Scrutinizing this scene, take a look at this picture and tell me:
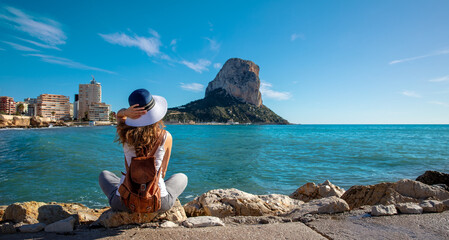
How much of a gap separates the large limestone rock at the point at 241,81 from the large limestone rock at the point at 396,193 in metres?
156

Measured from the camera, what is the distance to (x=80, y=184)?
7453mm

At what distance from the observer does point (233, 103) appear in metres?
162

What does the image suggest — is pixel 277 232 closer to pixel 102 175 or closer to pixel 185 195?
pixel 102 175

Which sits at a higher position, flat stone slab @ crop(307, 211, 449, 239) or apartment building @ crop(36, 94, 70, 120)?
apartment building @ crop(36, 94, 70, 120)

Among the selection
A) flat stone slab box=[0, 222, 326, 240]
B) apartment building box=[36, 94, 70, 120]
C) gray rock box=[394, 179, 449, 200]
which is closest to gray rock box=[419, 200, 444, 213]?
gray rock box=[394, 179, 449, 200]

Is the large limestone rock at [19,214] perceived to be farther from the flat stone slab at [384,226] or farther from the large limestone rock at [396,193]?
the large limestone rock at [396,193]

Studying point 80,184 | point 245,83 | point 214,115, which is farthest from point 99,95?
point 80,184

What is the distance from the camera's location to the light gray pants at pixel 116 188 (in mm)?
2773

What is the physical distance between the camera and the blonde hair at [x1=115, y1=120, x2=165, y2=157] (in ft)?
8.27

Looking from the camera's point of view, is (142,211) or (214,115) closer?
(142,211)

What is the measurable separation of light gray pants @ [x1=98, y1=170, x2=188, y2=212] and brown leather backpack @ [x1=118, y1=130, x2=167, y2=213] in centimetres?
11

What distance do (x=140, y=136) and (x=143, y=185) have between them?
516 mm

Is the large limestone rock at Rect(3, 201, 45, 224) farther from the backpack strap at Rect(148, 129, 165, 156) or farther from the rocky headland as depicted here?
the backpack strap at Rect(148, 129, 165, 156)

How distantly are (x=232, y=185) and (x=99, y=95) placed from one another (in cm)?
14690
